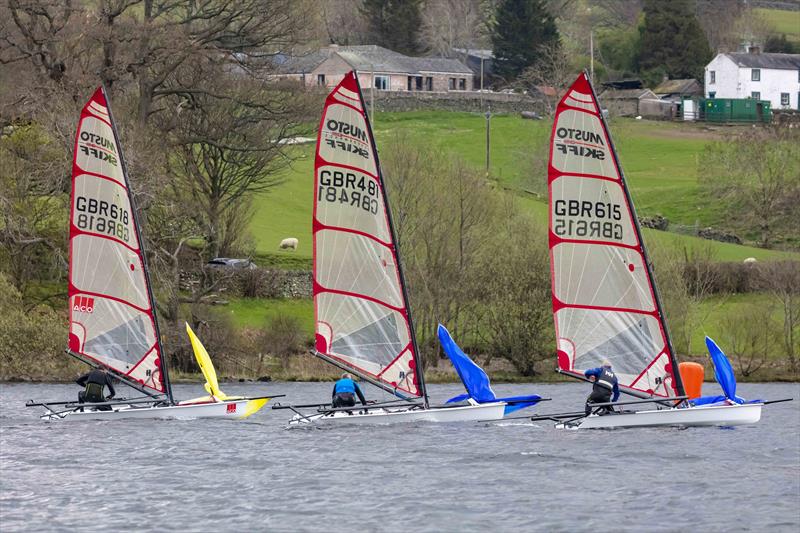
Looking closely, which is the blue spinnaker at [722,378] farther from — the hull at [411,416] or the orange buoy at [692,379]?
the hull at [411,416]

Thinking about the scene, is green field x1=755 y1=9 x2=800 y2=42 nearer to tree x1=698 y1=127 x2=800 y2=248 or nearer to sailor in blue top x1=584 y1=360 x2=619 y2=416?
tree x1=698 y1=127 x2=800 y2=248

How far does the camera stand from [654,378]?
3800 centimetres

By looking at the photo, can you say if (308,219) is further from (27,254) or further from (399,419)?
(399,419)

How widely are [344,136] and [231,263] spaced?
3269cm

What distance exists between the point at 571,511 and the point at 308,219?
62342 mm

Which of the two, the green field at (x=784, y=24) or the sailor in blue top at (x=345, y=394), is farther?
the green field at (x=784, y=24)

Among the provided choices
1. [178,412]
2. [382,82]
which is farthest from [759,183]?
[178,412]

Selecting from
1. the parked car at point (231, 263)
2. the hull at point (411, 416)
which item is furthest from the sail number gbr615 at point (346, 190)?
the parked car at point (231, 263)

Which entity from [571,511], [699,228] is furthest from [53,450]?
[699,228]

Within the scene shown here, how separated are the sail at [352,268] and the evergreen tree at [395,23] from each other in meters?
120

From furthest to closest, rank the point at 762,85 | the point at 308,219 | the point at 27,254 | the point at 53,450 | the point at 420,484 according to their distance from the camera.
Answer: the point at 762,85 < the point at 308,219 < the point at 27,254 < the point at 53,450 < the point at 420,484

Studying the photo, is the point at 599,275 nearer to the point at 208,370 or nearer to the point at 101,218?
the point at 208,370

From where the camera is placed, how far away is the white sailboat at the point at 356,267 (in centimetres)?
3838

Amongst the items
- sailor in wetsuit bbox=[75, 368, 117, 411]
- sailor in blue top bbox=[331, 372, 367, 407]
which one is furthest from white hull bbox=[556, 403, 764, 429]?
sailor in wetsuit bbox=[75, 368, 117, 411]
